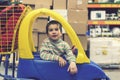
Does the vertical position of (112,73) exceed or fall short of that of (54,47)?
it falls short

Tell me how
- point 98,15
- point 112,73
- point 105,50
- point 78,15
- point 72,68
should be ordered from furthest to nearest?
point 98,15 < point 105,50 < point 112,73 < point 78,15 < point 72,68

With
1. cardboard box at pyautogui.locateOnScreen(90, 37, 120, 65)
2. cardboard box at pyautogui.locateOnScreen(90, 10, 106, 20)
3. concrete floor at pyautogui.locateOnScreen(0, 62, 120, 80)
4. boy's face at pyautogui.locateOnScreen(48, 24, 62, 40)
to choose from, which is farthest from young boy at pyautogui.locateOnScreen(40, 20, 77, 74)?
cardboard box at pyautogui.locateOnScreen(90, 10, 106, 20)

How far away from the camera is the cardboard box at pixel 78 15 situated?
195 inches

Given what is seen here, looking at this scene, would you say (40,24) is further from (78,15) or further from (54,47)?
(54,47)

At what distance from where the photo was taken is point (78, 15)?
4.96 metres

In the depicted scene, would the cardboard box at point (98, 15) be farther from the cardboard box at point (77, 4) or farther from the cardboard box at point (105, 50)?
the cardboard box at point (77, 4)

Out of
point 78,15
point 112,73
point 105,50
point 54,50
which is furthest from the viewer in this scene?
point 105,50

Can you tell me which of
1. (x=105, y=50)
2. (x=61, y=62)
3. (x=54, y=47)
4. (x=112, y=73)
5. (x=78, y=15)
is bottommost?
(x=112, y=73)

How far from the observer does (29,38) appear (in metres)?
2.96

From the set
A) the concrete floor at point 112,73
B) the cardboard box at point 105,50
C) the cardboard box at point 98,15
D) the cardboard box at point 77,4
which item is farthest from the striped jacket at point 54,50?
the cardboard box at point 98,15

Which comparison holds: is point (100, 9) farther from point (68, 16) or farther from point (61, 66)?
point (61, 66)

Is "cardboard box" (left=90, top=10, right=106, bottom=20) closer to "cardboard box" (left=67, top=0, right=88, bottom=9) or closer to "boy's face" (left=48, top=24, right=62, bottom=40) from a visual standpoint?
"cardboard box" (left=67, top=0, right=88, bottom=9)

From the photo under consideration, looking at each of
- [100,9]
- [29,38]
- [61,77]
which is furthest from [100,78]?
[100,9]

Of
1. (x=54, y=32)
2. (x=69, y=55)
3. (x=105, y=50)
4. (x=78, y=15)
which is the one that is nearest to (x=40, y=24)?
(x=78, y=15)
